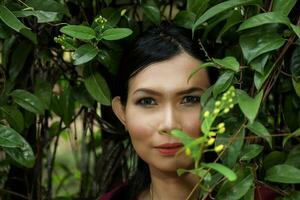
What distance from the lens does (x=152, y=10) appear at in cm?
160

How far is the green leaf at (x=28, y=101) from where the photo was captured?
62.4 inches

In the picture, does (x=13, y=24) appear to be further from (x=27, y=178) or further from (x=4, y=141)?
(x=27, y=178)

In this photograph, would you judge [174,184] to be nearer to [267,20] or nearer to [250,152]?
[250,152]

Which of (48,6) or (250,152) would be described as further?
(48,6)

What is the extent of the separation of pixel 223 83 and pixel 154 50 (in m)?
0.28

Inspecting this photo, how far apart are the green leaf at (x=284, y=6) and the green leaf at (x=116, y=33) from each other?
0.34m

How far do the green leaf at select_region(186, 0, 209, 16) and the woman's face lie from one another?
4.5 inches

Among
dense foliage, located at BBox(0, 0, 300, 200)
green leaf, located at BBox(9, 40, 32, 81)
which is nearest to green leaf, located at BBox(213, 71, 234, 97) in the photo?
dense foliage, located at BBox(0, 0, 300, 200)

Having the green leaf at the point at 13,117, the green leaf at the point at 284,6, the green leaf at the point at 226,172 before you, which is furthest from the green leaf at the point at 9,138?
the green leaf at the point at 284,6

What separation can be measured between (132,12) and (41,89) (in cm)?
38

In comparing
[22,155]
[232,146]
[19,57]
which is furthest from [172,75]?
[19,57]

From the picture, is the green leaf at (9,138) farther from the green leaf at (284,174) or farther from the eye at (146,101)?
the green leaf at (284,174)

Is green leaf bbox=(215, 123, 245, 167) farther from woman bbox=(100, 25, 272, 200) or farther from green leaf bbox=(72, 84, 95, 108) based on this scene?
green leaf bbox=(72, 84, 95, 108)

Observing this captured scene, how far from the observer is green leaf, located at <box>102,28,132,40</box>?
4.44 ft
